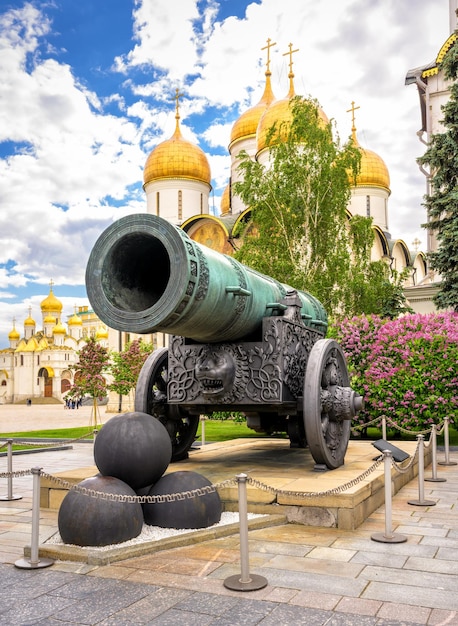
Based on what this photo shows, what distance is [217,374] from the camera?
6371 mm

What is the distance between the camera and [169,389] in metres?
6.84

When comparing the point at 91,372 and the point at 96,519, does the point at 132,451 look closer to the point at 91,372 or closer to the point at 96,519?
the point at 96,519

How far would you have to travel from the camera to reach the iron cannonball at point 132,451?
527 centimetres

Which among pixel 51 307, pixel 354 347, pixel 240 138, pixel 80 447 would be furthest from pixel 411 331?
pixel 51 307

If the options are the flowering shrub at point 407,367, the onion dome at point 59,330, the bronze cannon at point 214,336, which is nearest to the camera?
the bronze cannon at point 214,336

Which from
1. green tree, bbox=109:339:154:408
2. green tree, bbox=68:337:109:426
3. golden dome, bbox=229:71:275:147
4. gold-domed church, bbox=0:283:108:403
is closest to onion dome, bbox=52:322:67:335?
gold-domed church, bbox=0:283:108:403

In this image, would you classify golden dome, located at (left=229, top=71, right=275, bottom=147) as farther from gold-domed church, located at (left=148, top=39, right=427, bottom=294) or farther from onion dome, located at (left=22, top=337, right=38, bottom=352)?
onion dome, located at (left=22, top=337, right=38, bottom=352)

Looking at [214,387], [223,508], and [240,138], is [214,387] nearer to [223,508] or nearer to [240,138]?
[223,508]

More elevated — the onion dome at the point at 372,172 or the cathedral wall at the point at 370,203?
the onion dome at the point at 372,172

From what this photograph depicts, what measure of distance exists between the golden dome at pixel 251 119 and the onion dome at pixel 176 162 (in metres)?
2.17

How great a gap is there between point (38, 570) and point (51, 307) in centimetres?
7874

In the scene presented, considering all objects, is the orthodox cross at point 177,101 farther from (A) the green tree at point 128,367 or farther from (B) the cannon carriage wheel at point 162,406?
(B) the cannon carriage wheel at point 162,406

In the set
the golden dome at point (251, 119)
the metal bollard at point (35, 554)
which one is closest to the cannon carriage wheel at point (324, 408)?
the metal bollard at point (35, 554)

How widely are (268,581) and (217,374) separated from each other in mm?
2497
